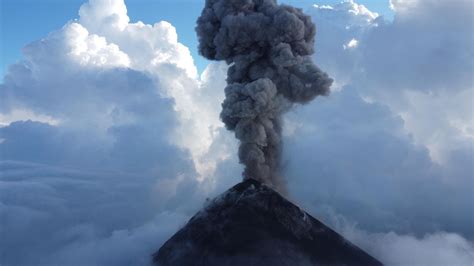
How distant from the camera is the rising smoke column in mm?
59000

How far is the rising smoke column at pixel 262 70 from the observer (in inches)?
2323

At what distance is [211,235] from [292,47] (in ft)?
84.1

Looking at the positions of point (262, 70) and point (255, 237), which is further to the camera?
point (262, 70)

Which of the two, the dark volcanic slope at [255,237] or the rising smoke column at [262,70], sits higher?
the rising smoke column at [262,70]

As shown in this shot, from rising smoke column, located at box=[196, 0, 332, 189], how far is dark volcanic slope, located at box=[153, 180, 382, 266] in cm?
379

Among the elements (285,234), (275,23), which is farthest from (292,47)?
(285,234)

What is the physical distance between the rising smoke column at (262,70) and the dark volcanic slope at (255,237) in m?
3.79

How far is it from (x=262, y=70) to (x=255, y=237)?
21411 mm

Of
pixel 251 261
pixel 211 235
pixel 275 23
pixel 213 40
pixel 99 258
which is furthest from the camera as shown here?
pixel 99 258

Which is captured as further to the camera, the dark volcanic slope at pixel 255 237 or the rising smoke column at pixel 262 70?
the rising smoke column at pixel 262 70

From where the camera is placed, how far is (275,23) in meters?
62.7

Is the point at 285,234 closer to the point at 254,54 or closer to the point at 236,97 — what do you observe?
the point at 236,97

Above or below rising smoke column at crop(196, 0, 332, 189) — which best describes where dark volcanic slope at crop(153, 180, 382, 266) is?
below

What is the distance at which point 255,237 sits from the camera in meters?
57.0
